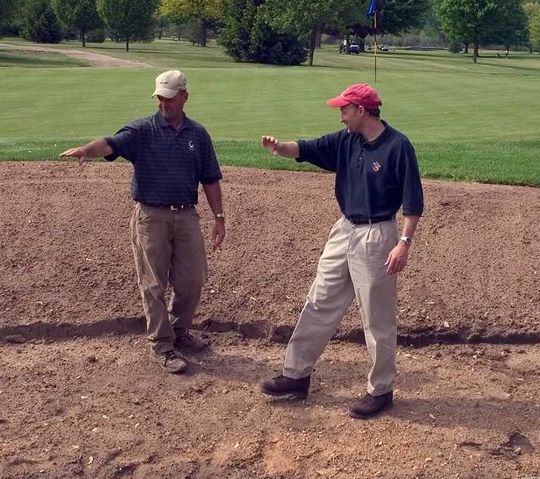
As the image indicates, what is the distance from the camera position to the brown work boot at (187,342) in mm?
6668

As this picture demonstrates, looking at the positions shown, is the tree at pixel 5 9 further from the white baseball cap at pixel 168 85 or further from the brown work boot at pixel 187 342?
the white baseball cap at pixel 168 85

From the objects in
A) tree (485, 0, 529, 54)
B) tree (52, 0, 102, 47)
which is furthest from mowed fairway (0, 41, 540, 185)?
tree (485, 0, 529, 54)

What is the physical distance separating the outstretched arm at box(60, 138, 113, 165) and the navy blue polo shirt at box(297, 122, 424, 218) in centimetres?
138

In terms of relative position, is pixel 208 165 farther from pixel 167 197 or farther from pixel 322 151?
pixel 322 151

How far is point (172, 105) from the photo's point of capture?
19.5 ft

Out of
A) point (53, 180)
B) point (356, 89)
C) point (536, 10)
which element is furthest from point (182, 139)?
point (536, 10)

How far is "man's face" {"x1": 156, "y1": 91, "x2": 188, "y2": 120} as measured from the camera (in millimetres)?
5906

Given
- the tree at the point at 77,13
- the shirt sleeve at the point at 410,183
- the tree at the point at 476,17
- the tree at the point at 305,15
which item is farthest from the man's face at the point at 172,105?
the tree at the point at 476,17

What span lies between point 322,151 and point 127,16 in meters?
59.3

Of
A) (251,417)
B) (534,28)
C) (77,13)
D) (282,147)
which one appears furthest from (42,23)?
(251,417)

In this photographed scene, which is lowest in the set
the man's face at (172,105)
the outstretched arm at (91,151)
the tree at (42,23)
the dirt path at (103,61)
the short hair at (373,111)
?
the dirt path at (103,61)

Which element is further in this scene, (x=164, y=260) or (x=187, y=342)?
(x=187, y=342)

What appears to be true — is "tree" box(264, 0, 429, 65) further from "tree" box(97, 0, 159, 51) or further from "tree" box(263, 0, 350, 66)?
"tree" box(97, 0, 159, 51)

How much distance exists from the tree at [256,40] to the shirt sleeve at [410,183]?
155ft
